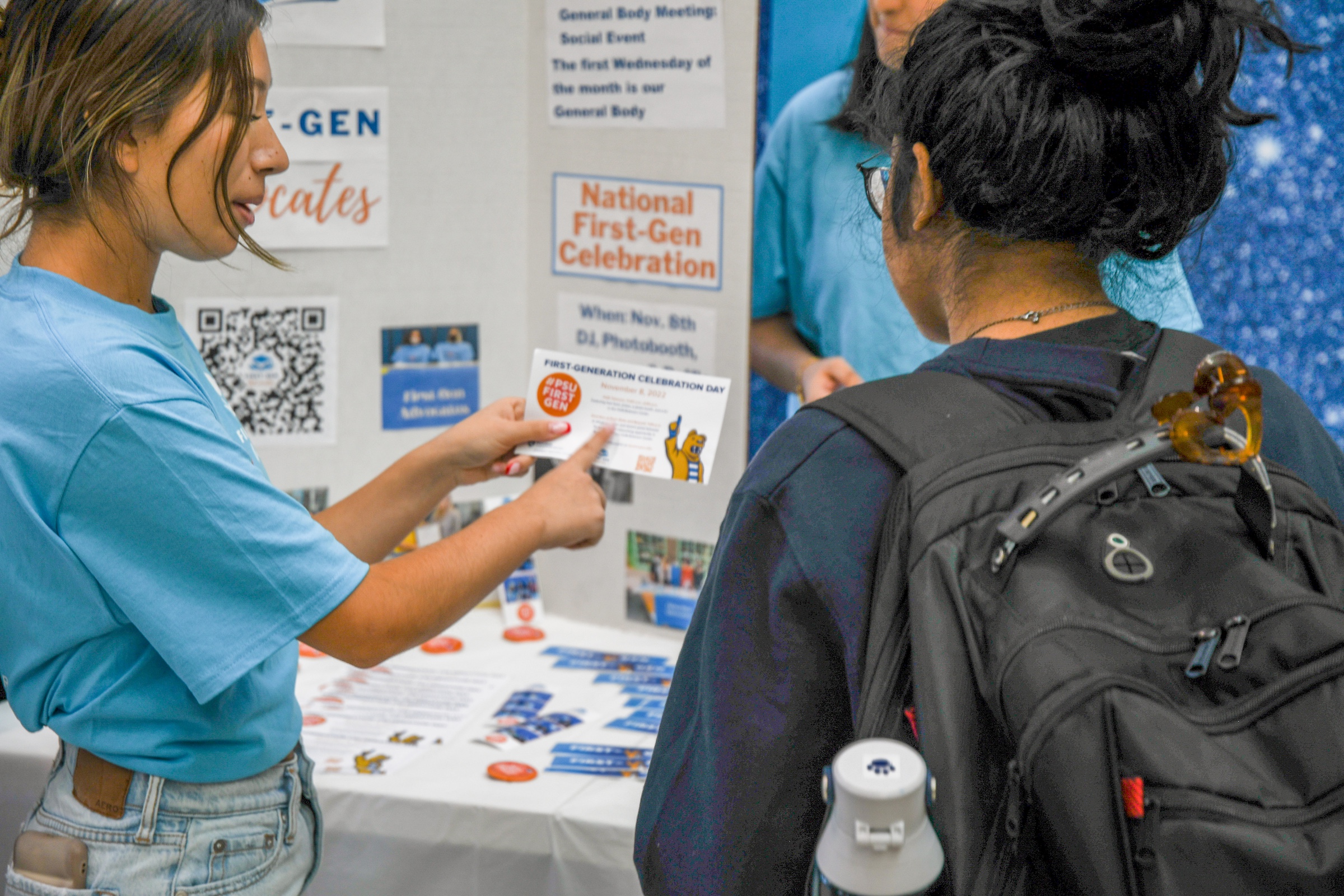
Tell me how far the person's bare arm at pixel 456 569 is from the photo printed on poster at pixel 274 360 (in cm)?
82

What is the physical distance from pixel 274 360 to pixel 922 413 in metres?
1.49

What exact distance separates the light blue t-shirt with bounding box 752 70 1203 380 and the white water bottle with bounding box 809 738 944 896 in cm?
126

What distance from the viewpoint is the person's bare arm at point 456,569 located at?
1.01 metres

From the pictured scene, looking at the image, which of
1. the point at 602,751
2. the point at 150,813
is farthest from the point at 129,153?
the point at 602,751

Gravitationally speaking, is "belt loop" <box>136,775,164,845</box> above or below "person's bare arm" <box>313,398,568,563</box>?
below

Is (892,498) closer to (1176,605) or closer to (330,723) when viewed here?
(1176,605)

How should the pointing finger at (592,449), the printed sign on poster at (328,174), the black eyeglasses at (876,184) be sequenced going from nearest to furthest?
the black eyeglasses at (876,184) → the pointing finger at (592,449) → the printed sign on poster at (328,174)

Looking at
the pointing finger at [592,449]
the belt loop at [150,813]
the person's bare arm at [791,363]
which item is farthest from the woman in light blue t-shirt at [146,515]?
the person's bare arm at [791,363]

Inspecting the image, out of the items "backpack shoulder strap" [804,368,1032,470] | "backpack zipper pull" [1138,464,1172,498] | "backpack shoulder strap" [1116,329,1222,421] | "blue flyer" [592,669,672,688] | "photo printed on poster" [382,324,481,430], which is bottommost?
"blue flyer" [592,669,672,688]

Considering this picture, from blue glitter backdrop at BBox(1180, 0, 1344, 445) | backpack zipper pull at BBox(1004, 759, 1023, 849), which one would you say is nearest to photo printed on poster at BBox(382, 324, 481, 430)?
blue glitter backdrop at BBox(1180, 0, 1344, 445)

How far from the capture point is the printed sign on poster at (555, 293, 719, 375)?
6.33 feet

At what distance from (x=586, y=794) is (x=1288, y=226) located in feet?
4.04

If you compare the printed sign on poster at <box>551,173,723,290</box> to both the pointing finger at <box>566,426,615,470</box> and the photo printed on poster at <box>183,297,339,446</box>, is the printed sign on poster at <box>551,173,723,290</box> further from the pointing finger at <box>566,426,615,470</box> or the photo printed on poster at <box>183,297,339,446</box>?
the pointing finger at <box>566,426,615,470</box>

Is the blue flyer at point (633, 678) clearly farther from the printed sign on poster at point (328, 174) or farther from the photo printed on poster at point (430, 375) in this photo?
the printed sign on poster at point (328, 174)
